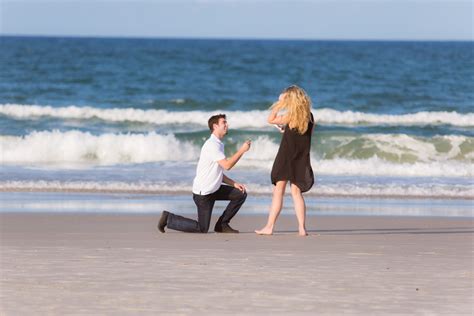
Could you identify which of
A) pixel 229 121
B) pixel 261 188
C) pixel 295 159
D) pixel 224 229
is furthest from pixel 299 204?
pixel 229 121

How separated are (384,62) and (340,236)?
5003 cm

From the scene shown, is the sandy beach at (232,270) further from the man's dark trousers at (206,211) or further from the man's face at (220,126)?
the man's face at (220,126)

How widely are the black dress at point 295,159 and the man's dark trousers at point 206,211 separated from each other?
1.62 feet

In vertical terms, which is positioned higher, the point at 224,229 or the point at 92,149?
the point at 92,149

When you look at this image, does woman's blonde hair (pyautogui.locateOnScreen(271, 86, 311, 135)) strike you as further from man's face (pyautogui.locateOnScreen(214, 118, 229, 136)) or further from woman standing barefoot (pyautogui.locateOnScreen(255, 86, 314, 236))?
man's face (pyautogui.locateOnScreen(214, 118, 229, 136))

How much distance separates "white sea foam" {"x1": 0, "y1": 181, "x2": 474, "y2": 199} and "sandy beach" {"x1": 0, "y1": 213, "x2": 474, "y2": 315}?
3.44 metres

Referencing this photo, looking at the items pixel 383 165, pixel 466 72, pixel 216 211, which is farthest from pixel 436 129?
pixel 466 72

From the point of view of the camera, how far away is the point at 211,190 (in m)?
9.57

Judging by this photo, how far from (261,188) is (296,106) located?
5305 mm

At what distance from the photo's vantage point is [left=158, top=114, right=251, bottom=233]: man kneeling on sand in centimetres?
948

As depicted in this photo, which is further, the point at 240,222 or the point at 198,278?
the point at 240,222

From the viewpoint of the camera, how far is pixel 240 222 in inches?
426

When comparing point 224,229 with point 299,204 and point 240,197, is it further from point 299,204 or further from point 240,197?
point 299,204

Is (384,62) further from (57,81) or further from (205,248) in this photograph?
(205,248)
